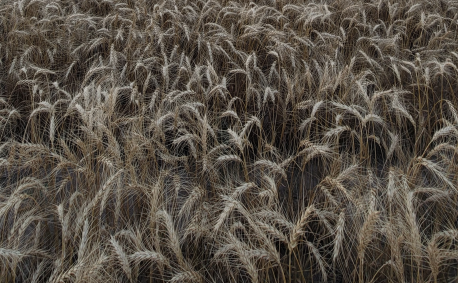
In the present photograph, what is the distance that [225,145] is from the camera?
7.21ft

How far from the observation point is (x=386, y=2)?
406cm

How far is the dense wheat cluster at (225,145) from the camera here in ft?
5.89

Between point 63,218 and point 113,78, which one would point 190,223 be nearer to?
point 63,218

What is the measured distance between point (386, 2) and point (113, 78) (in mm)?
2689

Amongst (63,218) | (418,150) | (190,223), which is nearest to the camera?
(63,218)

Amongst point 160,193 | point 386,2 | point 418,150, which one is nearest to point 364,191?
point 418,150

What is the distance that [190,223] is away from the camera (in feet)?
6.36

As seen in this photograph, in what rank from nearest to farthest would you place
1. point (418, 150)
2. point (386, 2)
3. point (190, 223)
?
point (190, 223)
point (418, 150)
point (386, 2)

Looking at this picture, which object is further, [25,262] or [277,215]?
[25,262]

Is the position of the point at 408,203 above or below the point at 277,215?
above

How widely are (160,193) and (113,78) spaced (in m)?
1.15

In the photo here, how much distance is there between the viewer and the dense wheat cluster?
179 cm

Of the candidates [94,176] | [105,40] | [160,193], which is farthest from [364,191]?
[105,40]

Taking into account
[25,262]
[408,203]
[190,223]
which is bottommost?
[25,262]
